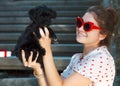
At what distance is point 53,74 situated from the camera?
2.45 meters

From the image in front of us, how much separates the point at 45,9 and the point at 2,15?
5.47 metres

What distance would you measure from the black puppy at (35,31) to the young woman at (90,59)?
33 millimetres

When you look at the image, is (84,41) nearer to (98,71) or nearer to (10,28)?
(98,71)

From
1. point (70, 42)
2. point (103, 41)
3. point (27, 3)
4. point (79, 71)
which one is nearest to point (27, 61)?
point (79, 71)

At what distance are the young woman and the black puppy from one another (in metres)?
0.03

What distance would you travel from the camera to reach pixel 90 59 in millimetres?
2547

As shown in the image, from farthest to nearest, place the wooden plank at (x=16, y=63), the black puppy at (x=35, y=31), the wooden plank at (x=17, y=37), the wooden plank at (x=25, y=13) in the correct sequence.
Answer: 1. the wooden plank at (x=25, y=13)
2. the wooden plank at (x=17, y=37)
3. the wooden plank at (x=16, y=63)
4. the black puppy at (x=35, y=31)

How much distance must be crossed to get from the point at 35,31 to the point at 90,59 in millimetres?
410

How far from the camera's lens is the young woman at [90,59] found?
2488 mm

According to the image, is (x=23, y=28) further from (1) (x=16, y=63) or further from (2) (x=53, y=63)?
(2) (x=53, y=63)

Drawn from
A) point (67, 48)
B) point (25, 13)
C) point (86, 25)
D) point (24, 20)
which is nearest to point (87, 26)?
point (86, 25)

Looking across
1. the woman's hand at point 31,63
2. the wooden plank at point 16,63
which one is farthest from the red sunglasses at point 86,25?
the wooden plank at point 16,63

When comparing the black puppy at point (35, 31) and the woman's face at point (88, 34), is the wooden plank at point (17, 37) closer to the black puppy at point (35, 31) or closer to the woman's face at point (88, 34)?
the woman's face at point (88, 34)

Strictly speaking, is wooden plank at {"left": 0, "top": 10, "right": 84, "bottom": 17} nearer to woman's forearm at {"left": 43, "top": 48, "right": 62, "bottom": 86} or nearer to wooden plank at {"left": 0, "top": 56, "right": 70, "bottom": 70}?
wooden plank at {"left": 0, "top": 56, "right": 70, "bottom": 70}
